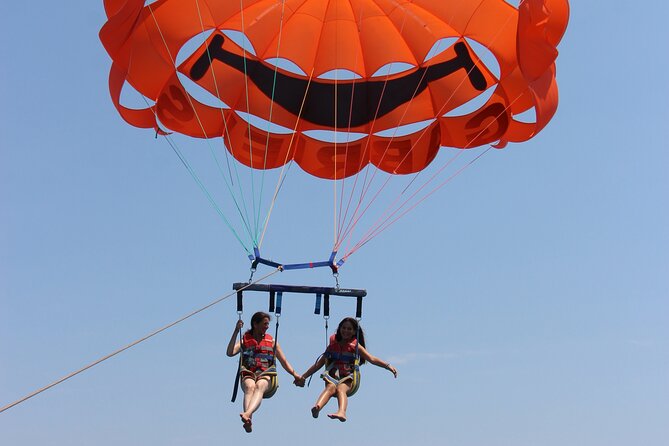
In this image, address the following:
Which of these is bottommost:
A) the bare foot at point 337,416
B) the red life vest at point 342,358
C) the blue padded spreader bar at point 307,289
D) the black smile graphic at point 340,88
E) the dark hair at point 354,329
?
the bare foot at point 337,416

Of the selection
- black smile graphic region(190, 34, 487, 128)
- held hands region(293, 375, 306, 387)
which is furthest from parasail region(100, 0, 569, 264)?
held hands region(293, 375, 306, 387)

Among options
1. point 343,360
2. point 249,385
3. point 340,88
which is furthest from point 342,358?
point 340,88

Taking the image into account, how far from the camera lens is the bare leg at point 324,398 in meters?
9.46

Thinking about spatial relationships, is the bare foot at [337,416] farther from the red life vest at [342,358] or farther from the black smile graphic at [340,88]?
the black smile graphic at [340,88]

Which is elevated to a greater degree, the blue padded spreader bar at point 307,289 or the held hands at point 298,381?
the blue padded spreader bar at point 307,289

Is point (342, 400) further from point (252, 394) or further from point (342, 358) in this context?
point (252, 394)

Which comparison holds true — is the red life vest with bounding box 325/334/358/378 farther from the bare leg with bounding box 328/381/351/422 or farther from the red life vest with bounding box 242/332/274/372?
the red life vest with bounding box 242/332/274/372

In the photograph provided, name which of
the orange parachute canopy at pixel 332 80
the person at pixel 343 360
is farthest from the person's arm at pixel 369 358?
the orange parachute canopy at pixel 332 80

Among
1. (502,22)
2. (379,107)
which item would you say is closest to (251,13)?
(379,107)

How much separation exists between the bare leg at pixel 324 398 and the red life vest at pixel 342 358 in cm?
20

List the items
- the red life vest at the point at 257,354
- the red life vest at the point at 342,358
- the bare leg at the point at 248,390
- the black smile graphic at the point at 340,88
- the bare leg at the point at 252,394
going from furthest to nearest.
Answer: the black smile graphic at the point at 340,88
the red life vest at the point at 342,358
the red life vest at the point at 257,354
the bare leg at the point at 248,390
the bare leg at the point at 252,394

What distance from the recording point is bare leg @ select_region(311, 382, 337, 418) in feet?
31.0

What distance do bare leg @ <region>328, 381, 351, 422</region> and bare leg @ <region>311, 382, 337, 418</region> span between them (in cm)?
6

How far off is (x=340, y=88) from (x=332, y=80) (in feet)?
0.46
